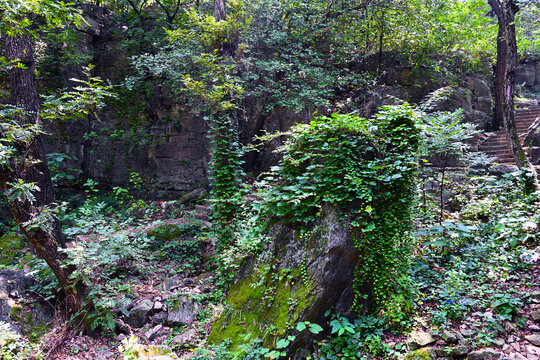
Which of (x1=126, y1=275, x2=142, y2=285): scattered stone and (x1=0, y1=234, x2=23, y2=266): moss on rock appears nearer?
(x1=126, y1=275, x2=142, y2=285): scattered stone

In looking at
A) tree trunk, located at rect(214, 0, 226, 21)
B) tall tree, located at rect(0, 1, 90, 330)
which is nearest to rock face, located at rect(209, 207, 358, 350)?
tall tree, located at rect(0, 1, 90, 330)

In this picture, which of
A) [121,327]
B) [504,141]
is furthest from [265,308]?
[504,141]

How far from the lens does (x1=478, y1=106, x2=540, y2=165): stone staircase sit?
8.51 metres

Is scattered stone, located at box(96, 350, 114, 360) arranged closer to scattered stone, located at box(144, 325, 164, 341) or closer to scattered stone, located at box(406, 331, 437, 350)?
scattered stone, located at box(144, 325, 164, 341)

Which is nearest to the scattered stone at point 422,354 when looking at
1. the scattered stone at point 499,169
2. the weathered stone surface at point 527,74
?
the scattered stone at point 499,169

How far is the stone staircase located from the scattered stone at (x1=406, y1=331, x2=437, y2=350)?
6586 millimetres

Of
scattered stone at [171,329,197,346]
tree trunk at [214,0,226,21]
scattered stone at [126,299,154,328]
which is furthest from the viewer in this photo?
tree trunk at [214,0,226,21]

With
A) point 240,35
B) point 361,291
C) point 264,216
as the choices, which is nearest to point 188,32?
point 240,35

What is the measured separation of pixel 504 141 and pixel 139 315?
1119 centimetres

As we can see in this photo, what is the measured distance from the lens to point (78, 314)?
4508mm

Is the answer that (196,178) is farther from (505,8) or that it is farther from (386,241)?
(505,8)

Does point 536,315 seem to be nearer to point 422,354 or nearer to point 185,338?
point 422,354

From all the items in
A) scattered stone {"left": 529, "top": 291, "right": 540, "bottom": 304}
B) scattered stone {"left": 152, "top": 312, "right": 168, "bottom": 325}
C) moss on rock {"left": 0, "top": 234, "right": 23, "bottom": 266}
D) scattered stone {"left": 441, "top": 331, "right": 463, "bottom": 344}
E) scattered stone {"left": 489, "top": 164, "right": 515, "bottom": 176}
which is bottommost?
scattered stone {"left": 152, "top": 312, "right": 168, "bottom": 325}

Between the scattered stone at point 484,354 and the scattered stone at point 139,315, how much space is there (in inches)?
177
